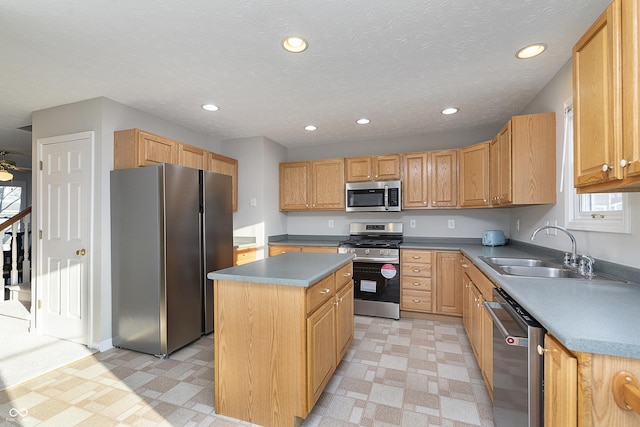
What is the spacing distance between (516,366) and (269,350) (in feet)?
4.18

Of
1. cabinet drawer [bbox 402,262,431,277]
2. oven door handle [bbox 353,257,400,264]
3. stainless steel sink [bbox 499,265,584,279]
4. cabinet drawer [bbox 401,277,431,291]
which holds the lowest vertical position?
cabinet drawer [bbox 401,277,431,291]

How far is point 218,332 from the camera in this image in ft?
6.00

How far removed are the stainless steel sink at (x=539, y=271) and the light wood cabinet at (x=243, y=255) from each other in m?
2.89

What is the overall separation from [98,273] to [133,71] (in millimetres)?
1898

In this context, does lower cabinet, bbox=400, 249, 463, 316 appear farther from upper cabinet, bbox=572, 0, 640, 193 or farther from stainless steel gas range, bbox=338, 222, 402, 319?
upper cabinet, bbox=572, 0, 640, 193

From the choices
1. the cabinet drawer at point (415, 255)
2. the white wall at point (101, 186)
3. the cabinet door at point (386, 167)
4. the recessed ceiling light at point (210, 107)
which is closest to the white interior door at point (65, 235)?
A: the white wall at point (101, 186)

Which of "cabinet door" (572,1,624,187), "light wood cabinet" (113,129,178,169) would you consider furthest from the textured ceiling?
"cabinet door" (572,1,624,187)

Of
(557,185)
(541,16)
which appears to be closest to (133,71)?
(541,16)

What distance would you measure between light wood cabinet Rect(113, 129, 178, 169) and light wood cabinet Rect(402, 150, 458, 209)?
3.04m

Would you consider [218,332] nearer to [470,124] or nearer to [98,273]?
[98,273]

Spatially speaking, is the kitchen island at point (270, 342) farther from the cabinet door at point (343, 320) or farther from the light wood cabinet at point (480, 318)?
the light wood cabinet at point (480, 318)

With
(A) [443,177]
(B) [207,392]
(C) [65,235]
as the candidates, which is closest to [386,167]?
(A) [443,177]

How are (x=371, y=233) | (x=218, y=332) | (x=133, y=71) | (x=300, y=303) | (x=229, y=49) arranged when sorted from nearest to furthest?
(x=300, y=303) → (x=218, y=332) → (x=229, y=49) → (x=133, y=71) → (x=371, y=233)

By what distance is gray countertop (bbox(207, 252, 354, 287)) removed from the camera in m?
1.67
